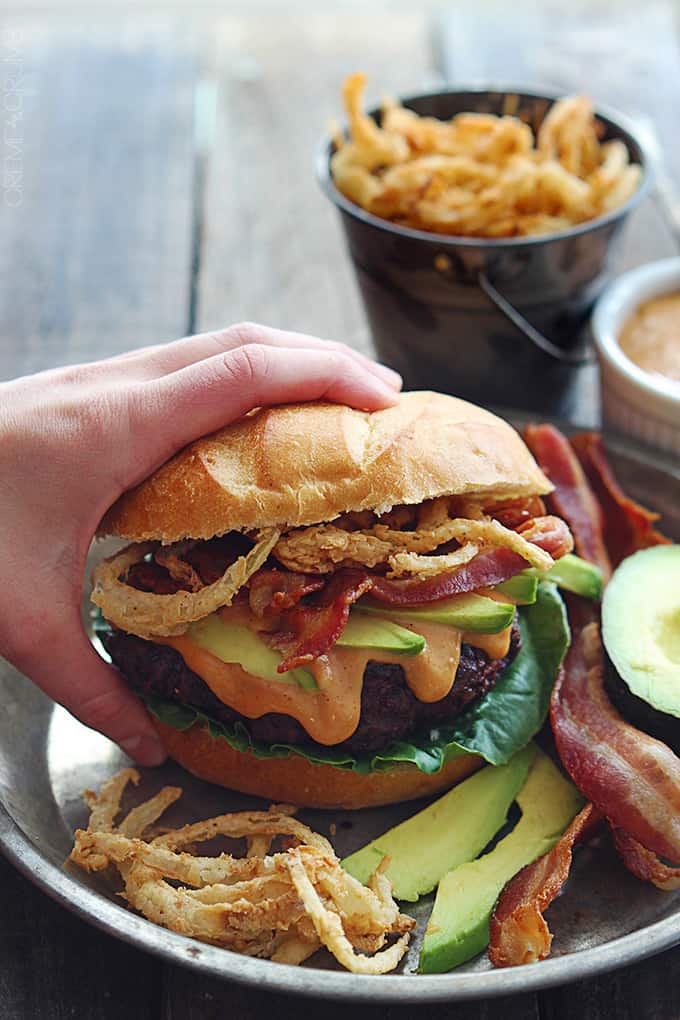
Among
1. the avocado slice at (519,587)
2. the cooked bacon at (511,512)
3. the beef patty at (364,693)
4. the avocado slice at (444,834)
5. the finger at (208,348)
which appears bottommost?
the avocado slice at (444,834)

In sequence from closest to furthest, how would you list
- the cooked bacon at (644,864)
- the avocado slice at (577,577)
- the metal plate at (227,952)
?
the metal plate at (227,952), the cooked bacon at (644,864), the avocado slice at (577,577)

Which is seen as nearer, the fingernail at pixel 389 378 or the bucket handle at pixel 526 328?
the fingernail at pixel 389 378

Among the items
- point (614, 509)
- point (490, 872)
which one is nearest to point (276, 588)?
point (490, 872)

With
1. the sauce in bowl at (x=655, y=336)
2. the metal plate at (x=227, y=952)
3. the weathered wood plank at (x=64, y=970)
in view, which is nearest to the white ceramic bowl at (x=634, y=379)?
the sauce in bowl at (x=655, y=336)

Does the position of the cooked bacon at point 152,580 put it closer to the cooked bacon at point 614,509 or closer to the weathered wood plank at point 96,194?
the cooked bacon at point 614,509

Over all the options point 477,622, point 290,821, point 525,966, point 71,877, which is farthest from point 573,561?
point 71,877

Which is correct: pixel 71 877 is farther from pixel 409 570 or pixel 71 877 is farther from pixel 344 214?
pixel 344 214
